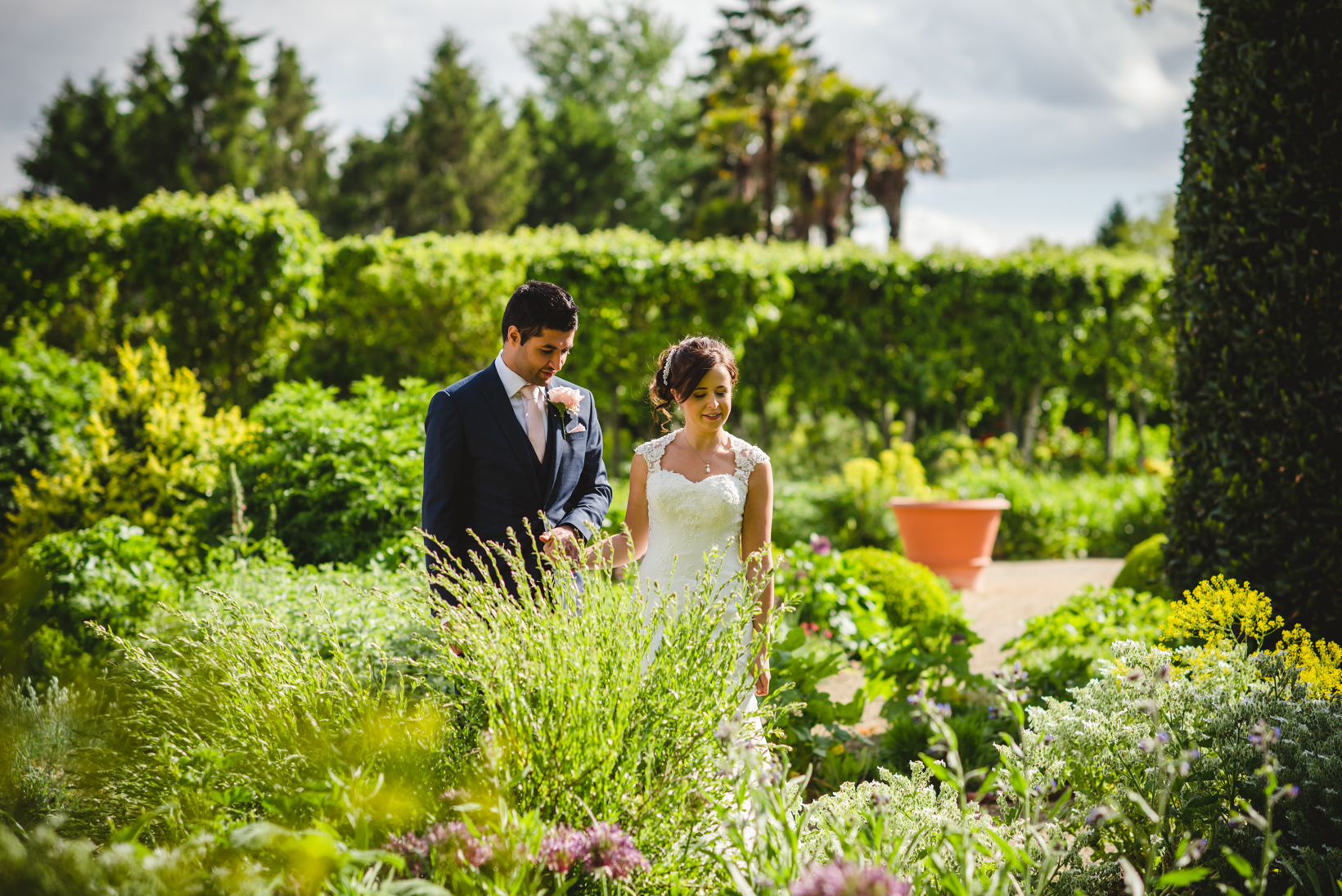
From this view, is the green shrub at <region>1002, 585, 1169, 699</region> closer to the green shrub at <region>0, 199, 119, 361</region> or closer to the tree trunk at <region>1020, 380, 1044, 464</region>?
the tree trunk at <region>1020, 380, 1044, 464</region>

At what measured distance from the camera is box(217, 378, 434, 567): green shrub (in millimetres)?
4430

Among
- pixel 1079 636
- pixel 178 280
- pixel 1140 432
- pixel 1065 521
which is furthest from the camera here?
pixel 1140 432

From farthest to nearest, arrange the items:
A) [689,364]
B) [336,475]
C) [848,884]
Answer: [336,475] → [689,364] → [848,884]

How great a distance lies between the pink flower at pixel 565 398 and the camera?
2.91 m

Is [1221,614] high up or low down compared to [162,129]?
down

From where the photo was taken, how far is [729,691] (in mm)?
2307

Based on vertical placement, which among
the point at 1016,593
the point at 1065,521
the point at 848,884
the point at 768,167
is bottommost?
the point at 1016,593

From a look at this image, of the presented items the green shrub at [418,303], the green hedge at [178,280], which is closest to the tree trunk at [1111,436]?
the green shrub at [418,303]

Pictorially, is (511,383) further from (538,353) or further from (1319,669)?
(1319,669)

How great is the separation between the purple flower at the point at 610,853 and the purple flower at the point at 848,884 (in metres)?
0.42

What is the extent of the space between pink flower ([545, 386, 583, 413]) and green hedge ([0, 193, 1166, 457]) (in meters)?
6.44

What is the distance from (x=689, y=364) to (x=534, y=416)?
0.59 m

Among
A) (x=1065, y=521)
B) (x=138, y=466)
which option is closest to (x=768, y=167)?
(x=1065, y=521)

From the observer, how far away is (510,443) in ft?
9.30
